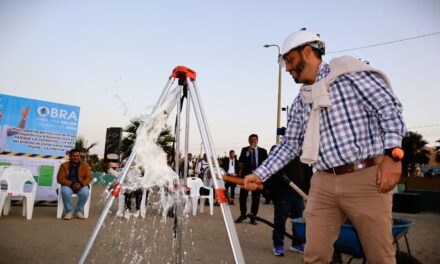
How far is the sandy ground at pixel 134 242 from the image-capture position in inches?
193

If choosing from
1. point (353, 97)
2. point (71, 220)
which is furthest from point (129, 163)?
point (71, 220)

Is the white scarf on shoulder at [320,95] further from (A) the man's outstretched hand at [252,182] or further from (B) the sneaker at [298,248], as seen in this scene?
(B) the sneaker at [298,248]

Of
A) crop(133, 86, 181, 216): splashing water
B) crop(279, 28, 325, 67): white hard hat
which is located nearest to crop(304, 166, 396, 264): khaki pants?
crop(279, 28, 325, 67): white hard hat

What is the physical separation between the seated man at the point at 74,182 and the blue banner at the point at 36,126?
1745mm

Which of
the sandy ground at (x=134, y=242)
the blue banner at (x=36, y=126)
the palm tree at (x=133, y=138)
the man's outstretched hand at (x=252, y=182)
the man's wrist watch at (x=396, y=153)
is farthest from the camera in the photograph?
the palm tree at (x=133, y=138)

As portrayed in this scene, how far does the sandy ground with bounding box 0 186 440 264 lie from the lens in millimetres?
4902

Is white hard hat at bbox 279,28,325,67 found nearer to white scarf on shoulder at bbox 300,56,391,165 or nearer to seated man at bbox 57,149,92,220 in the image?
white scarf on shoulder at bbox 300,56,391,165

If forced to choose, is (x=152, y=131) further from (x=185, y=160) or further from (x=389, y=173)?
(x=389, y=173)

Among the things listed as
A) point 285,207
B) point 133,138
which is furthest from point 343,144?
point 133,138

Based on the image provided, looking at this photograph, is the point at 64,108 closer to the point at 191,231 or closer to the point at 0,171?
the point at 0,171

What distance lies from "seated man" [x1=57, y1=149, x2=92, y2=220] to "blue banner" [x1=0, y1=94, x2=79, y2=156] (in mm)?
1745

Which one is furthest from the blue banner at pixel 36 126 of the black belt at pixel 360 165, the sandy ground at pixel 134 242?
the black belt at pixel 360 165

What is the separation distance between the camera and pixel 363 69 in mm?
2330

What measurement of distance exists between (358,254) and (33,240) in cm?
503
